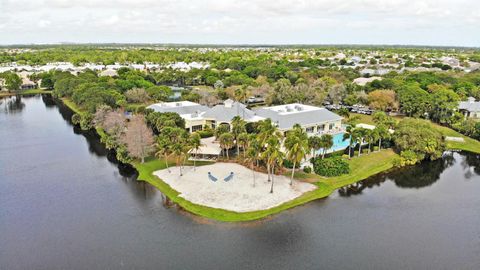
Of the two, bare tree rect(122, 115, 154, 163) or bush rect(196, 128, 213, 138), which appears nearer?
bare tree rect(122, 115, 154, 163)

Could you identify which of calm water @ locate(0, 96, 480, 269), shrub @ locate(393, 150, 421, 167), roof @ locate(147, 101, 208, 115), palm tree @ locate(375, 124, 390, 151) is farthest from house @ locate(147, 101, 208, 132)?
shrub @ locate(393, 150, 421, 167)

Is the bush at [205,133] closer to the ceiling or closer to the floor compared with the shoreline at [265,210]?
closer to the ceiling

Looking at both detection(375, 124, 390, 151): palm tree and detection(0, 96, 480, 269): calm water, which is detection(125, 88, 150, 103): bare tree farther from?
detection(375, 124, 390, 151): palm tree

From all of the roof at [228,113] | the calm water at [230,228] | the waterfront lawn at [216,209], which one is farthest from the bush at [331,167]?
the roof at [228,113]

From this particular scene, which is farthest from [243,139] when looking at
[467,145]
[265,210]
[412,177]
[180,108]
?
[467,145]

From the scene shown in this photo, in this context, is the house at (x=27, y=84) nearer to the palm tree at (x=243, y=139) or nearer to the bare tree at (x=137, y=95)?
the bare tree at (x=137, y=95)

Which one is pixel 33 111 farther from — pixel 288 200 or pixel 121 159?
pixel 288 200
